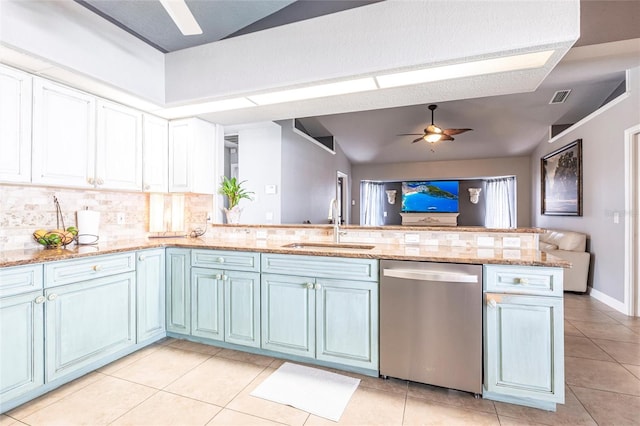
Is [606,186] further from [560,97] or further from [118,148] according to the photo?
[118,148]

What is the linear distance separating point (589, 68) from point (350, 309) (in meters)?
4.04

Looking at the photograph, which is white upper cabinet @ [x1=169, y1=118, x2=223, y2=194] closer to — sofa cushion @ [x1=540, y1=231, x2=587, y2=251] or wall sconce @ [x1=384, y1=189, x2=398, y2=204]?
sofa cushion @ [x1=540, y1=231, x2=587, y2=251]

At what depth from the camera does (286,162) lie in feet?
15.8

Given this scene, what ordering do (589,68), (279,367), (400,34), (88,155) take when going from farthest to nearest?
(589,68)
(88,155)
(279,367)
(400,34)

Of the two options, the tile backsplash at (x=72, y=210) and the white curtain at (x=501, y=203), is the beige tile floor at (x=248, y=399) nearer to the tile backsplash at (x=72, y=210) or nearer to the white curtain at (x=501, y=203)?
the tile backsplash at (x=72, y=210)

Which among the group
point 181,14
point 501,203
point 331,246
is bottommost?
point 331,246

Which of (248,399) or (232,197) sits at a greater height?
(232,197)

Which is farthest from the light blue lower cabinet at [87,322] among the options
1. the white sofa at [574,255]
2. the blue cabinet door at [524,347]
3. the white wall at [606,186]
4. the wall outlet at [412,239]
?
the white wall at [606,186]

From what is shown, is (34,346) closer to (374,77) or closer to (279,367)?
(279,367)

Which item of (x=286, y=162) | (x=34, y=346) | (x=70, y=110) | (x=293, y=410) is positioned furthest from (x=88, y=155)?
A: (x=286, y=162)

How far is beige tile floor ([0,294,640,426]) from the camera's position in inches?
66.4

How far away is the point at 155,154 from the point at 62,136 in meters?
0.81

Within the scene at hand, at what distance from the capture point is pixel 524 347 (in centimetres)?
174

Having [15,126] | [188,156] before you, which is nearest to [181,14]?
[15,126]
